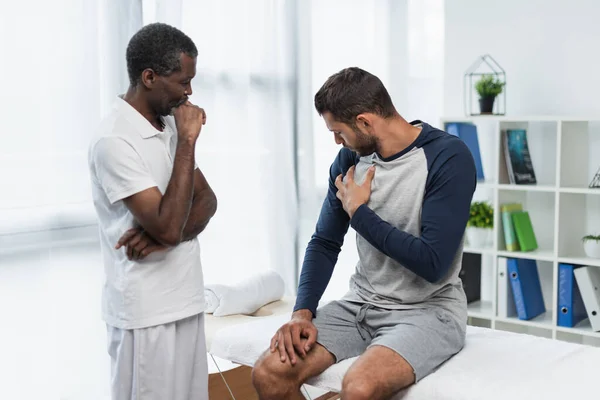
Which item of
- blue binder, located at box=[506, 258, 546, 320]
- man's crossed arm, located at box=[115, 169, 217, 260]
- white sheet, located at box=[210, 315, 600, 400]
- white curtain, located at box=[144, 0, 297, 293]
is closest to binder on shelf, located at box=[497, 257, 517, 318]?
blue binder, located at box=[506, 258, 546, 320]

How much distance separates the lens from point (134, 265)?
62.2 inches

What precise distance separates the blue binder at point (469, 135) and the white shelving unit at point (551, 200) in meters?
0.03

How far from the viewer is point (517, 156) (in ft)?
10.5

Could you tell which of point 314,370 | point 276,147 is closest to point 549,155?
point 276,147

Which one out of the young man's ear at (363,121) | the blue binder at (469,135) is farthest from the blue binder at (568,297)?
the young man's ear at (363,121)

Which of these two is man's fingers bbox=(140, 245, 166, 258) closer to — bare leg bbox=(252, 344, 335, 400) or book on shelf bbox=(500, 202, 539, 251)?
bare leg bbox=(252, 344, 335, 400)

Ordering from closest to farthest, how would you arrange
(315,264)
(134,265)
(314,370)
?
(134,265) < (314,370) < (315,264)

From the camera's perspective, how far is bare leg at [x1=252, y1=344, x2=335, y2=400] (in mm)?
1772

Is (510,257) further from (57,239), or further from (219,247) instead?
(57,239)

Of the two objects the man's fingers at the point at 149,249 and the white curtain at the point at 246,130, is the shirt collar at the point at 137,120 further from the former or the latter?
the white curtain at the point at 246,130

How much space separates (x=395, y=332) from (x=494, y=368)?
9.6 inches

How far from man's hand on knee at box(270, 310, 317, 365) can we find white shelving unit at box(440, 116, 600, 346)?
1570 millimetres

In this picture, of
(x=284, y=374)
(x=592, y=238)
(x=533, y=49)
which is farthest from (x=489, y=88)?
(x=284, y=374)

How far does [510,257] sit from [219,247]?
4.18ft
